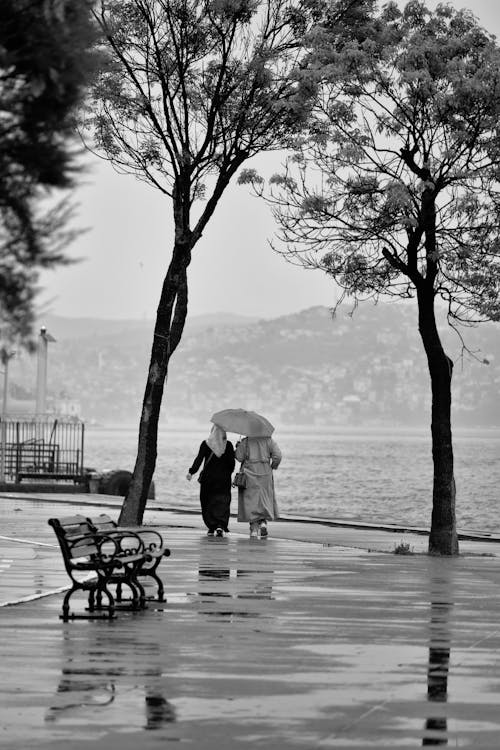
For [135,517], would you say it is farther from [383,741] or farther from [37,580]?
[383,741]

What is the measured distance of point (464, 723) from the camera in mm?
9500

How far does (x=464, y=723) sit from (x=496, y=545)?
19.6 metres

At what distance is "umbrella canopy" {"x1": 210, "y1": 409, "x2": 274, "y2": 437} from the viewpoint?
25000 millimetres

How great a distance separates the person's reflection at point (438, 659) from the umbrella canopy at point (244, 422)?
6.11 meters

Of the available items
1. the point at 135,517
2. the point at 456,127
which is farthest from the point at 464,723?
the point at 135,517

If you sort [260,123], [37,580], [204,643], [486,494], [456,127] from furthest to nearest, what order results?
1. [486,494]
2. [260,123]
3. [456,127]
4. [37,580]
5. [204,643]

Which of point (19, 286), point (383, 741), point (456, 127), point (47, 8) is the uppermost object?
point (456, 127)

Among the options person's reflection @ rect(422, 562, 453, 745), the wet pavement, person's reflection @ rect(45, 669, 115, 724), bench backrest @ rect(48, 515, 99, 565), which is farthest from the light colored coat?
person's reflection @ rect(45, 669, 115, 724)

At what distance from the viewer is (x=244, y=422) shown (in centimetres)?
2516

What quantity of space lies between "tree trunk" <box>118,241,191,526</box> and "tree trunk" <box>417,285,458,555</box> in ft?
14.9

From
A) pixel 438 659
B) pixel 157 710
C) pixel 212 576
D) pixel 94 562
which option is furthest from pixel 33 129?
pixel 212 576

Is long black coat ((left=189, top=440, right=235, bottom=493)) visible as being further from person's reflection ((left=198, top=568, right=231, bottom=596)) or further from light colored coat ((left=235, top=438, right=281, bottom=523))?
person's reflection ((left=198, top=568, right=231, bottom=596))

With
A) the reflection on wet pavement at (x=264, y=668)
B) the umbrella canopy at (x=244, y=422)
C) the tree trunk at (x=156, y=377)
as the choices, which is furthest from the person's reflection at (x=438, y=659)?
the tree trunk at (x=156, y=377)

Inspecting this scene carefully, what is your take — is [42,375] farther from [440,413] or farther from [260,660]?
[260,660]
